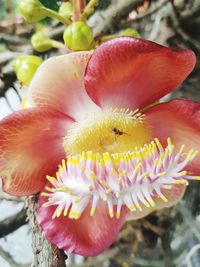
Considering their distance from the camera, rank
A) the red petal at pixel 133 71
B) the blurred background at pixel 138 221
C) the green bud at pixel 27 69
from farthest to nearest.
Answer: the blurred background at pixel 138 221 < the green bud at pixel 27 69 < the red petal at pixel 133 71

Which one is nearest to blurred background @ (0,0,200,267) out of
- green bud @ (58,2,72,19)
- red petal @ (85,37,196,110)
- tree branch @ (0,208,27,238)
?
tree branch @ (0,208,27,238)

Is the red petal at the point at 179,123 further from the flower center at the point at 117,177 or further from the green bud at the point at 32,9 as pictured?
the green bud at the point at 32,9

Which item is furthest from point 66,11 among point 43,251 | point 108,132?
point 43,251

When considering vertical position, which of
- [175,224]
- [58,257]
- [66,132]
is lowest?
[175,224]

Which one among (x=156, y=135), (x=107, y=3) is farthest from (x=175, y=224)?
(x=107, y=3)

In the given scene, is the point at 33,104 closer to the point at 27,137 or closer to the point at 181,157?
the point at 27,137

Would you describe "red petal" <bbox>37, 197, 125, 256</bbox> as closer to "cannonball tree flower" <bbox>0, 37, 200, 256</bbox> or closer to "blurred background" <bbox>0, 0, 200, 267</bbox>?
"cannonball tree flower" <bbox>0, 37, 200, 256</bbox>

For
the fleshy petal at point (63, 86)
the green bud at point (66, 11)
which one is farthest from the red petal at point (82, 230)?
the green bud at point (66, 11)
